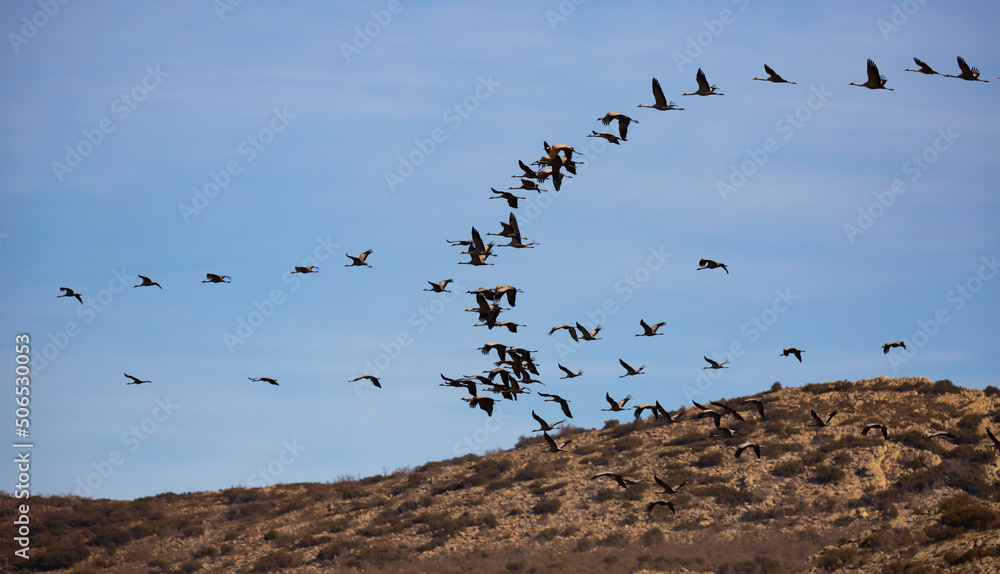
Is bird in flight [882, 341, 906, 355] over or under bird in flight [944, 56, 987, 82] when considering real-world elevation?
under

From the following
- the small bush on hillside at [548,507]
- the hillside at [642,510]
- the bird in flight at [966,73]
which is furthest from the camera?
the small bush on hillside at [548,507]

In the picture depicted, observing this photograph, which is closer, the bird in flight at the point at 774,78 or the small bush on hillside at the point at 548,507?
the bird in flight at the point at 774,78

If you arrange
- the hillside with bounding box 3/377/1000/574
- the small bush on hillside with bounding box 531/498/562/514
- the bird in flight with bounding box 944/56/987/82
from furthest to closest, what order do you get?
the small bush on hillside with bounding box 531/498/562/514, the hillside with bounding box 3/377/1000/574, the bird in flight with bounding box 944/56/987/82

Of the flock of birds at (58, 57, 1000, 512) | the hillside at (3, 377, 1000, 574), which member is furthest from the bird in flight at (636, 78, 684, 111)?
the hillside at (3, 377, 1000, 574)

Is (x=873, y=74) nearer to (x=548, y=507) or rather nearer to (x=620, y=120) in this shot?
(x=620, y=120)

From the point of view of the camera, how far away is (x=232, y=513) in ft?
226

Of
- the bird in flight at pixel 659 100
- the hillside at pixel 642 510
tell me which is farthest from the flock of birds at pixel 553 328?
the hillside at pixel 642 510

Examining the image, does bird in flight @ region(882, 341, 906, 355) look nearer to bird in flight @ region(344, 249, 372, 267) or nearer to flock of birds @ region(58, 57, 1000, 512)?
flock of birds @ region(58, 57, 1000, 512)

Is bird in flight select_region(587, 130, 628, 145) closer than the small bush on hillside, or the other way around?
bird in flight select_region(587, 130, 628, 145)

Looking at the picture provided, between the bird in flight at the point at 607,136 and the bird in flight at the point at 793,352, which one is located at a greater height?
the bird in flight at the point at 607,136

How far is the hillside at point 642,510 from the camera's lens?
53312 millimetres

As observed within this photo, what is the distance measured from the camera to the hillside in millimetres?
53312

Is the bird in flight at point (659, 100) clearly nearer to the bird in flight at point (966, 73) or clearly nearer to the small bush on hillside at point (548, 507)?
the bird in flight at point (966, 73)

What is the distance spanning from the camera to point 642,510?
5988cm
